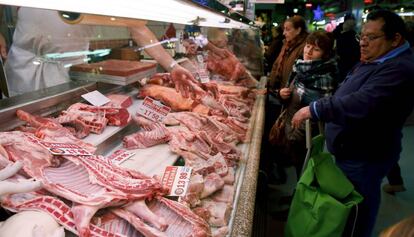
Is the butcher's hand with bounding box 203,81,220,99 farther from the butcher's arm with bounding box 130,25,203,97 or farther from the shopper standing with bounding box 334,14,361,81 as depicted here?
the shopper standing with bounding box 334,14,361,81

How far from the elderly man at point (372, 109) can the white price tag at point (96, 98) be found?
1.55m

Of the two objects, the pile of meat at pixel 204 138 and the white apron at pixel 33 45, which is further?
the white apron at pixel 33 45

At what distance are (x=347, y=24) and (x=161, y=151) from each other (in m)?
6.08

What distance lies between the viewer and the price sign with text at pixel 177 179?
1491mm

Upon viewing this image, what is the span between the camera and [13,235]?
3.18 feet

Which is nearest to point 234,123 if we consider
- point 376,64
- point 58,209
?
point 376,64

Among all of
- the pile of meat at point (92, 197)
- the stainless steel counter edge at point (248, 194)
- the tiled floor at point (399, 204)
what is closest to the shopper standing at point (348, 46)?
the tiled floor at point (399, 204)

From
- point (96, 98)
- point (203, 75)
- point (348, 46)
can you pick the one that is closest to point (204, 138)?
point (96, 98)

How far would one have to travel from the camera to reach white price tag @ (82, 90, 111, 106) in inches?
85.7

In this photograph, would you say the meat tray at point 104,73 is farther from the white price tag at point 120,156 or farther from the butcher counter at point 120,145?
the white price tag at point 120,156

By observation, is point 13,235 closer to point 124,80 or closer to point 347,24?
point 124,80

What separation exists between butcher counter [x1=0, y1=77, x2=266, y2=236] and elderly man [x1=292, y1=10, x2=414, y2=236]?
2.55ft

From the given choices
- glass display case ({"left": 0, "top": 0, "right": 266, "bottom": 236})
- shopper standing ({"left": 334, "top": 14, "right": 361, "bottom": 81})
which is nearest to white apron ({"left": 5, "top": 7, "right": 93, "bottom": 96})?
glass display case ({"left": 0, "top": 0, "right": 266, "bottom": 236})

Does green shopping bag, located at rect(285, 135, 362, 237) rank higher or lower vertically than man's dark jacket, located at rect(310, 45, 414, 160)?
lower
